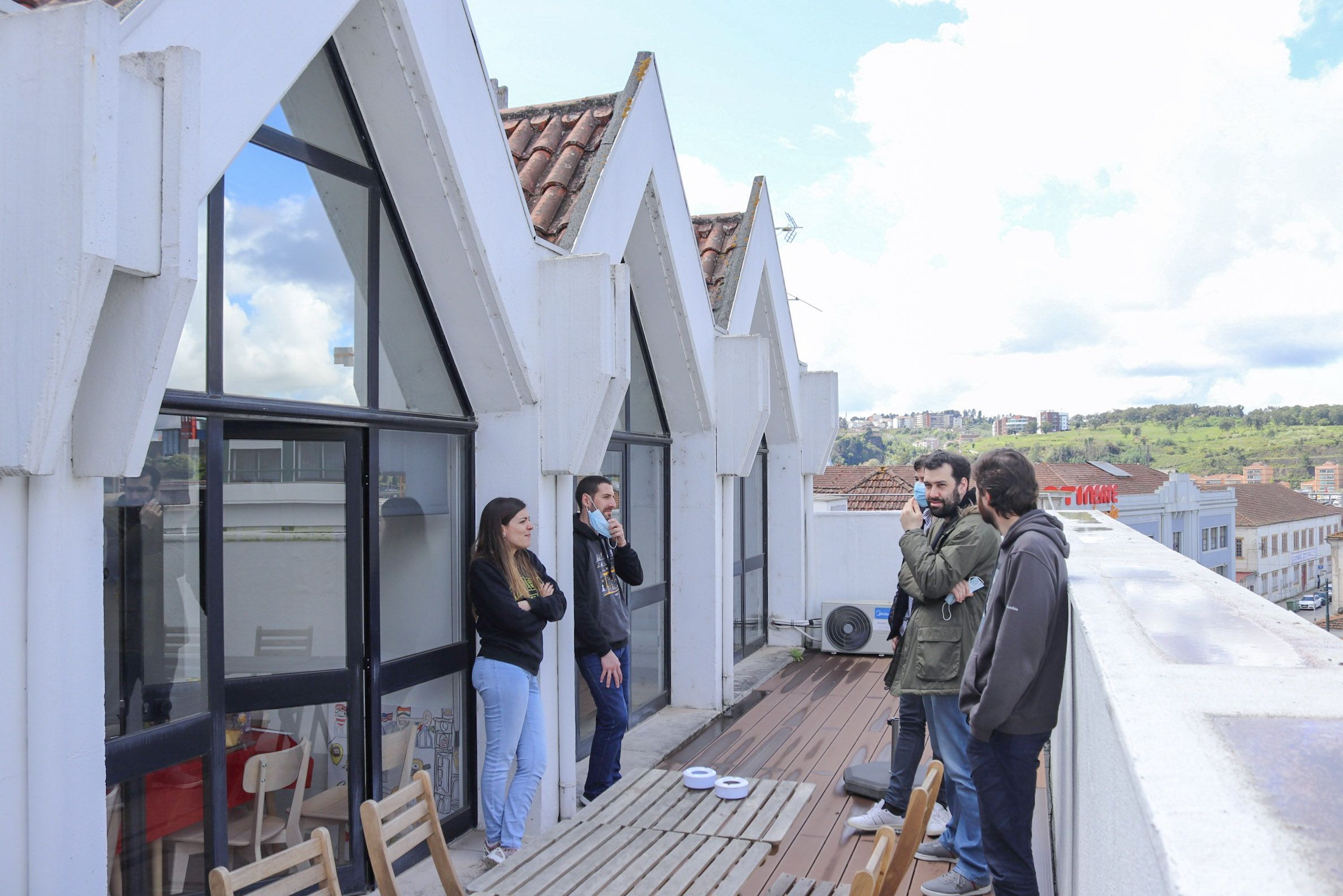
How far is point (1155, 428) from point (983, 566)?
49896 mm

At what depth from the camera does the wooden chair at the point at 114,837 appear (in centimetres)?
335

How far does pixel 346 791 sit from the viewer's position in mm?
4605

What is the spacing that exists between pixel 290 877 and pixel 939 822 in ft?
11.7

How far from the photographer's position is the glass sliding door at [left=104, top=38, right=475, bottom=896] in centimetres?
355

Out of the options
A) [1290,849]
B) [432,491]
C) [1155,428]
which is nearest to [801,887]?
[432,491]

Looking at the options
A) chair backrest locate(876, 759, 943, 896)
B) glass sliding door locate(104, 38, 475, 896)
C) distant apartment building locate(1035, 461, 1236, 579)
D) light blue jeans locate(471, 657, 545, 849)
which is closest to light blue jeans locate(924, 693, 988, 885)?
chair backrest locate(876, 759, 943, 896)

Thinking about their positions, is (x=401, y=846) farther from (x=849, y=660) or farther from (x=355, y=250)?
(x=849, y=660)

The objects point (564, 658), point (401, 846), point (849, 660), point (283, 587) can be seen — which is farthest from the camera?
point (849, 660)

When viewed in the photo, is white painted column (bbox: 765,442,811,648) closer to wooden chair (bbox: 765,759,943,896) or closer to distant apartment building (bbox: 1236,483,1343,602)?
wooden chair (bbox: 765,759,943,896)

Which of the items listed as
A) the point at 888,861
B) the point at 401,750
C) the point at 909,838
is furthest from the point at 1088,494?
the point at 888,861

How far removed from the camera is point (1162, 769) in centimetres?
122

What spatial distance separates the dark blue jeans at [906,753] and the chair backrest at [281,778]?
296 cm

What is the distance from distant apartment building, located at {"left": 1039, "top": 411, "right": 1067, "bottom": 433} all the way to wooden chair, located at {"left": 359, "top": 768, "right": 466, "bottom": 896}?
59.4 meters

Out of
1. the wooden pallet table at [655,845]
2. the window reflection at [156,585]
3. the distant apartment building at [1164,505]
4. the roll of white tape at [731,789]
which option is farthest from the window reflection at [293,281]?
the distant apartment building at [1164,505]
